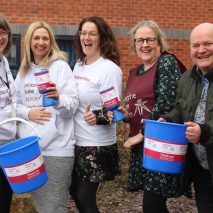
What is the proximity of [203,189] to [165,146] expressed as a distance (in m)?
0.47

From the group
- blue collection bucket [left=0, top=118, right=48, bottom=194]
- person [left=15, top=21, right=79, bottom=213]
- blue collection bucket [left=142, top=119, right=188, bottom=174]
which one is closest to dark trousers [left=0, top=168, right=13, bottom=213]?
person [left=15, top=21, right=79, bottom=213]

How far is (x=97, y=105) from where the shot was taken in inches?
151

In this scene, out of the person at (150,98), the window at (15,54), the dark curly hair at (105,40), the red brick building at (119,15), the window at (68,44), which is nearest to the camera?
the person at (150,98)

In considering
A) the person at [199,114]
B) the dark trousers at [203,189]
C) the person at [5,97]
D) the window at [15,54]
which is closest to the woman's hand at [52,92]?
the person at [5,97]

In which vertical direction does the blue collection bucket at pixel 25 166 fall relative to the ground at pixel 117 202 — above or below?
above

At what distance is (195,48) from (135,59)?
7913mm

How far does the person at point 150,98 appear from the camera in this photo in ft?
12.0

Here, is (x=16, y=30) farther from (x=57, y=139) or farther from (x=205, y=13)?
(x=57, y=139)

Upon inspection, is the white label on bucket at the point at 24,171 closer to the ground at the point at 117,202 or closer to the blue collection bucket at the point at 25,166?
the blue collection bucket at the point at 25,166

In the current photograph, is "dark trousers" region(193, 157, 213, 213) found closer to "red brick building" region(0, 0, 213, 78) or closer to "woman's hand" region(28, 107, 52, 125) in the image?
"woman's hand" region(28, 107, 52, 125)

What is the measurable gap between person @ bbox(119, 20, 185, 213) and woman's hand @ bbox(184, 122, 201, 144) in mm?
534

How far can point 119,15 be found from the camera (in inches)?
431

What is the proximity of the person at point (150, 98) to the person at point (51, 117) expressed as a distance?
0.50 metres

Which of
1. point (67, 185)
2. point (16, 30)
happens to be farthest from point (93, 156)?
point (16, 30)
